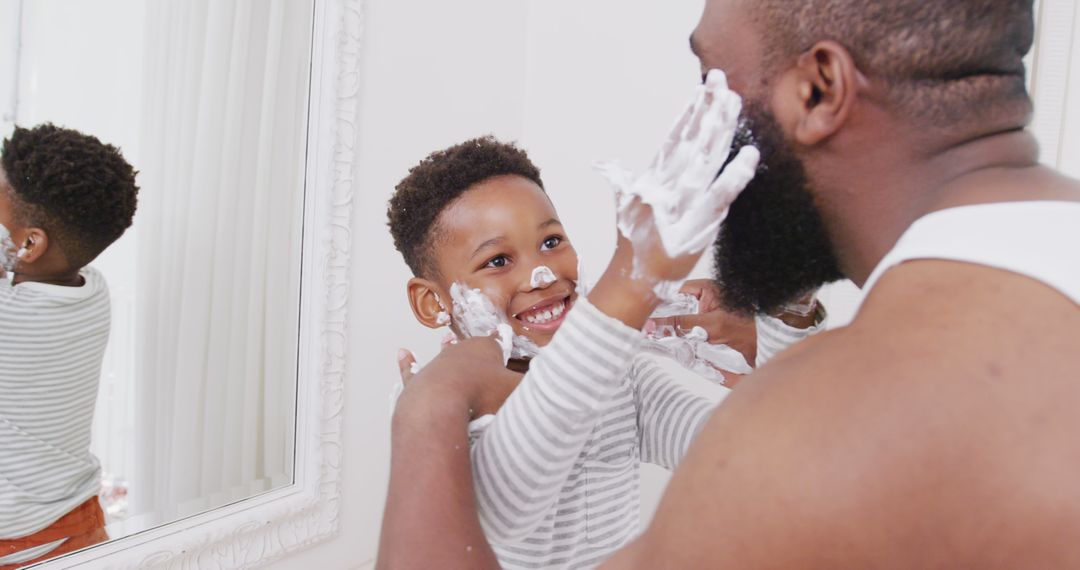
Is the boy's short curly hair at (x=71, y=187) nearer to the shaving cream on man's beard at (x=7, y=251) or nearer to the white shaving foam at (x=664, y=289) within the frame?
the shaving cream on man's beard at (x=7, y=251)

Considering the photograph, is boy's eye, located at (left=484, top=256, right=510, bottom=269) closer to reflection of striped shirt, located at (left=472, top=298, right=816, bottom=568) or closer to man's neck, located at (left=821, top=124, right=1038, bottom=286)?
reflection of striped shirt, located at (left=472, top=298, right=816, bottom=568)

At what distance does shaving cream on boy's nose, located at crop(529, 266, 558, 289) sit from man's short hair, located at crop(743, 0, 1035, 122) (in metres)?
0.48

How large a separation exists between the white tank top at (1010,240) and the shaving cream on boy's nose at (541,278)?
52 centimetres

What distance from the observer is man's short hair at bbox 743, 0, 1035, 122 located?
1.51 feet

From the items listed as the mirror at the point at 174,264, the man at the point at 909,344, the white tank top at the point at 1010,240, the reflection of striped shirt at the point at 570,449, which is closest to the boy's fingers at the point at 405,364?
the reflection of striped shirt at the point at 570,449

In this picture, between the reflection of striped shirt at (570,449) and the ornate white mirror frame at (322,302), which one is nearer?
the reflection of striped shirt at (570,449)

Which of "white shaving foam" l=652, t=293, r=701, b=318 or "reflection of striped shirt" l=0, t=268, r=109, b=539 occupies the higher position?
"white shaving foam" l=652, t=293, r=701, b=318

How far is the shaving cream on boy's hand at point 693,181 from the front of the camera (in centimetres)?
52

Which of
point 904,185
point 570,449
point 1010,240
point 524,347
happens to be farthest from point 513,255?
point 1010,240

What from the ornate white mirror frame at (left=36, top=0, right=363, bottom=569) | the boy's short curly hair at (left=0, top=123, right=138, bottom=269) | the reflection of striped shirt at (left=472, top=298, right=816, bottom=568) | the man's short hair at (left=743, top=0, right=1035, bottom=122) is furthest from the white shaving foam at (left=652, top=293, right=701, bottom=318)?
the boy's short curly hair at (left=0, top=123, right=138, bottom=269)

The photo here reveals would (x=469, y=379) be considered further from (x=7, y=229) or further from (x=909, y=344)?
(x=7, y=229)

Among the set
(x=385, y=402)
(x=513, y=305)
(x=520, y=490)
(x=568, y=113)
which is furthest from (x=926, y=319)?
(x=568, y=113)

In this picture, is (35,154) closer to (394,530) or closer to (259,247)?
(259,247)

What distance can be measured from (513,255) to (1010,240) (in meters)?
0.63
